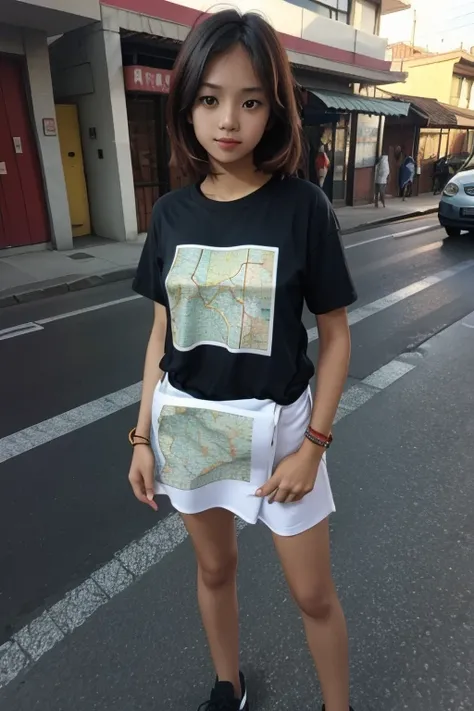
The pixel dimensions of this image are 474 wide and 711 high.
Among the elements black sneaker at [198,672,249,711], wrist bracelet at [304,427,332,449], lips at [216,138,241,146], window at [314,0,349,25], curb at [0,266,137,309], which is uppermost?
window at [314,0,349,25]

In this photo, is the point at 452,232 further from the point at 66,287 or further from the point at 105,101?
the point at 66,287

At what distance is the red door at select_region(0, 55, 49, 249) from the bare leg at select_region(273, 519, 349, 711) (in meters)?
8.94

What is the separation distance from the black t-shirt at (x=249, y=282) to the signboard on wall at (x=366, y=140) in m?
Result: 17.1

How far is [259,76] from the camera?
3.55 feet

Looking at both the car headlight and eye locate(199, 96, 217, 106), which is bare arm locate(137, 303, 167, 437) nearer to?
eye locate(199, 96, 217, 106)

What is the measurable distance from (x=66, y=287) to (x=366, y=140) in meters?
13.4

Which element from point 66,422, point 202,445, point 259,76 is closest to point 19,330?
point 66,422

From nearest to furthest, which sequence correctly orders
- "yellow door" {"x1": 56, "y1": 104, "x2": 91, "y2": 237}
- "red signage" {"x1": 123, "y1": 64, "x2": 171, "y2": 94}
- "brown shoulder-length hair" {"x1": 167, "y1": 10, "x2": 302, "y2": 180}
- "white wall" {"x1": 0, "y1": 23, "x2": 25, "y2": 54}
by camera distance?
"brown shoulder-length hair" {"x1": 167, "y1": 10, "x2": 302, "y2": 180} < "white wall" {"x1": 0, "y1": 23, "x2": 25, "y2": 54} < "red signage" {"x1": 123, "y1": 64, "x2": 171, "y2": 94} < "yellow door" {"x1": 56, "y1": 104, "x2": 91, "y2": 237}

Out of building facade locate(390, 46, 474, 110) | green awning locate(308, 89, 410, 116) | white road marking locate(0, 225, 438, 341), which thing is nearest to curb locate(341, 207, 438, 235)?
green awning locate(308, 89, 410, 116)

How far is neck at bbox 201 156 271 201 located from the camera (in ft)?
3.89

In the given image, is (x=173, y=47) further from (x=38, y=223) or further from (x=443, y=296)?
(x=443, y=296)

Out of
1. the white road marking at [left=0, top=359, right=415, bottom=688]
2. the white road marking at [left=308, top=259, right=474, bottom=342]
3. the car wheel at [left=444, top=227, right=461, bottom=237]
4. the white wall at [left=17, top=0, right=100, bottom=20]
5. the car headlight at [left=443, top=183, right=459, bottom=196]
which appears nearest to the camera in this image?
the white road marking at [left=0, top=359, right=415, bottom=688]

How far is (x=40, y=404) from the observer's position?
375 cm

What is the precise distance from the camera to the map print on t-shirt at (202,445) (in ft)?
4.02
